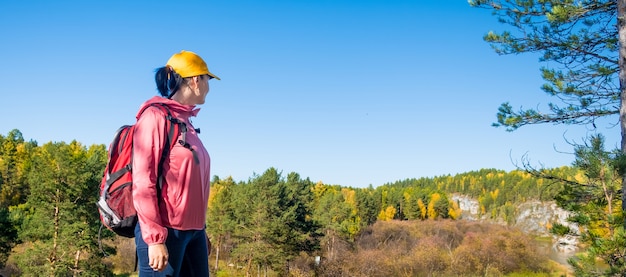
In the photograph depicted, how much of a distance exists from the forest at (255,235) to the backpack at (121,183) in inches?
3.7

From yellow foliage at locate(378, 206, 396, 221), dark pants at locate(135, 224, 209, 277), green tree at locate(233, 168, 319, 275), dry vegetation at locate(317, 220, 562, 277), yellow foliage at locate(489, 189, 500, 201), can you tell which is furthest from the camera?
yellow foliage at locate(489, 189, 500, 201)

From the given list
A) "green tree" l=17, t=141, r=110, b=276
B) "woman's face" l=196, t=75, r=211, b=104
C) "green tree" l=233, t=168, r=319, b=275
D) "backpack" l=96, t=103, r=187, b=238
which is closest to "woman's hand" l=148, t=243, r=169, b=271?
"backpack" l=96, t=103, r=187, b=238

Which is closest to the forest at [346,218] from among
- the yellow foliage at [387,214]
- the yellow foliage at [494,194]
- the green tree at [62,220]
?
the green tree at [62,220]

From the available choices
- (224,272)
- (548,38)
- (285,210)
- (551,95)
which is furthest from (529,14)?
(224,272)

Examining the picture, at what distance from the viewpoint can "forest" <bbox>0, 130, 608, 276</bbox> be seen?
1788 cm

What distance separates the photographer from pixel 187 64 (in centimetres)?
A: 208

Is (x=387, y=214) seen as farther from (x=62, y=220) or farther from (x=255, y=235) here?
(x=62, y=220)

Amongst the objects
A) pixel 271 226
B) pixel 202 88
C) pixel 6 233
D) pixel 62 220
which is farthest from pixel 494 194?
pixel 202 88

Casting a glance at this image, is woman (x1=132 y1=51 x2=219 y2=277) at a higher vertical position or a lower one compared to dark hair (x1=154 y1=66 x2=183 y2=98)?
lower

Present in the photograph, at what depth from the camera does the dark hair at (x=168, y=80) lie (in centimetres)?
208

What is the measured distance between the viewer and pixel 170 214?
188cm

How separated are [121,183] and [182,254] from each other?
1.28 feet

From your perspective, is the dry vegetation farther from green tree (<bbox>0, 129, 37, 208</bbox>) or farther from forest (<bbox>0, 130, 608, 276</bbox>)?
green tree (<bbox>0, 129, 37, 208</bbox>)

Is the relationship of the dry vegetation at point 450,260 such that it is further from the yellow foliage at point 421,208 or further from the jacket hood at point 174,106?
the yellow foliage at point 421,208
